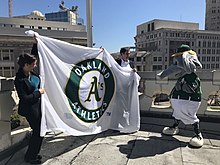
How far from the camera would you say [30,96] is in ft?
7.66

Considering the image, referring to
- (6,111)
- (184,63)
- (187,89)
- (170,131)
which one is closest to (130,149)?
(170,131)

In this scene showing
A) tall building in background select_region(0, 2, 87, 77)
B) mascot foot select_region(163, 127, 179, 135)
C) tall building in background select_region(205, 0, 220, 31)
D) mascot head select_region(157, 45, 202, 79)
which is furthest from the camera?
tall building in background select_region(205, 0, 220, 31)

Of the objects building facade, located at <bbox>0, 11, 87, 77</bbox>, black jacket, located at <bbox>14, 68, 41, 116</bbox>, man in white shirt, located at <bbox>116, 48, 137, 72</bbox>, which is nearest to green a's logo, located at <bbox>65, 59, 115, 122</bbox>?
man in white shirt, located at <bbox>116, 48, 137, 72</bbox>

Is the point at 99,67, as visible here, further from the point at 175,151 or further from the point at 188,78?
the point at 175,151

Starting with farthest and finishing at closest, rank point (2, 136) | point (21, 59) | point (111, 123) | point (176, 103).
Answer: point (111, 123) → point (176, 103) → point (2, 136) → point (21, 59)

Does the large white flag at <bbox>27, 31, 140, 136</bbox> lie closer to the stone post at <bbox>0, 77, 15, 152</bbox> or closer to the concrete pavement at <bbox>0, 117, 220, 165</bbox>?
the concrete pavement at <bbox>0, 117, 220, 165</bbox>

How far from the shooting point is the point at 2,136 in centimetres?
268

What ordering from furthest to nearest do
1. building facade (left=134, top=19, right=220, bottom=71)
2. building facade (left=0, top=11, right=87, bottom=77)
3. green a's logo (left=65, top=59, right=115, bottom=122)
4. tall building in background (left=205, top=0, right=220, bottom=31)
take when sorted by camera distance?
tall building in background (left=205, top=0, right=220, bottom=31)
building facade (left=134, top=19, right=220, bottom=71)
building facade (left=0, top=11, right=87, bottom=77)
green a's logo (left=65, top=59, right=115, bottom=122)

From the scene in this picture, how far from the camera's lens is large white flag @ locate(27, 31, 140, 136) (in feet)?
8.83

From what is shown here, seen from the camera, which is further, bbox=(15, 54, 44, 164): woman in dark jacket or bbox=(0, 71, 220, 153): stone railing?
bbox=(0, 71, 220, 153): stone railing

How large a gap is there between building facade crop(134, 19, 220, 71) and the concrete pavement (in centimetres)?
6008

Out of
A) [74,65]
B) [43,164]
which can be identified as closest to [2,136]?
[43,164]

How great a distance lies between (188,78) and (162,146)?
1158 mm

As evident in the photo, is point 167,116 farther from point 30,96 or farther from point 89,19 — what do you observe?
point 30,96
